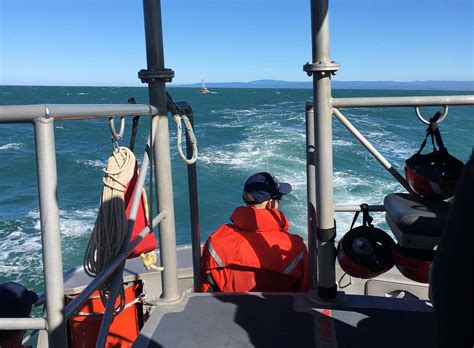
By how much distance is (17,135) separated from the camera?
26.5 meters

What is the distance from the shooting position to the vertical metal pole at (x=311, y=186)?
7.71 feet

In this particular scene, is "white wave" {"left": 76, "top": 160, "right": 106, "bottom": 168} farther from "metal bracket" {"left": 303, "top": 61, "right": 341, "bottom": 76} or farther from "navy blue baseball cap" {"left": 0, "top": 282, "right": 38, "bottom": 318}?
"metal bracket" {"left": 303, "top": 61, "right": 341, "bottom": 76}

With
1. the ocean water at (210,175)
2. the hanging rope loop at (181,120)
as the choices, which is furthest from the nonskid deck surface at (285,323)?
the ocean water at (210,175)

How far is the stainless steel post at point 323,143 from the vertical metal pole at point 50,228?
1.21 metres

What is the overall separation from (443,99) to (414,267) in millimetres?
711

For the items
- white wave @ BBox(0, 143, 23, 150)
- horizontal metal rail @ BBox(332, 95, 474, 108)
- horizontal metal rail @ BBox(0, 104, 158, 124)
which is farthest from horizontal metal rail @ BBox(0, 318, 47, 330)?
white wave @ BBox(0, 143, 23, 150)

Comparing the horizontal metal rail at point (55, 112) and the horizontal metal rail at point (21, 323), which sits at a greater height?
the horizontal metal rail at point (55, 112)

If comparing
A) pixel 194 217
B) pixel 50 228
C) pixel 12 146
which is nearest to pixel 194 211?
pixel 194 217

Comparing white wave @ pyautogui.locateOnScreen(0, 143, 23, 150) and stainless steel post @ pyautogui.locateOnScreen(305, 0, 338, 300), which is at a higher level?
stainless steel post @ pyautogui.locateOnScreen(305, 0, 338, 300)

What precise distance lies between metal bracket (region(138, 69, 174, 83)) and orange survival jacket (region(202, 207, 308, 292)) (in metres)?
0.81

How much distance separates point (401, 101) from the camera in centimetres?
207

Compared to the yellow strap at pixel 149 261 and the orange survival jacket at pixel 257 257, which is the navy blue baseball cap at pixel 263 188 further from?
the yellow strap at pixel 149 261

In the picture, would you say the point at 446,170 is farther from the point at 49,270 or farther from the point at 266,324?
the point at 49,270

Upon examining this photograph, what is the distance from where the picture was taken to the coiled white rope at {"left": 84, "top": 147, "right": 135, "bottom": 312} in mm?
1637
